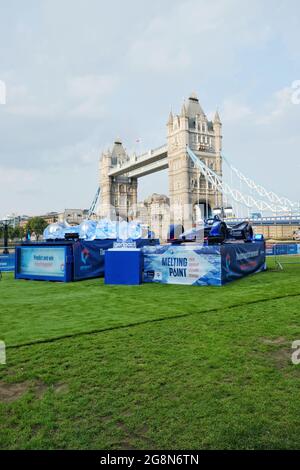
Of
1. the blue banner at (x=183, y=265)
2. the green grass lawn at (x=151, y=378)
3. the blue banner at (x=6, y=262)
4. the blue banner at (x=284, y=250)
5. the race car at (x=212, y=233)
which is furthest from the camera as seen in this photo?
the blue banner at (x=284, y=250)

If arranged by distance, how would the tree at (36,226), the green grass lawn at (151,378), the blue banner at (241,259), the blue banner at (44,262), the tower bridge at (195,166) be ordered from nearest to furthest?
the green grass lawn at (151,378), the blue banner at (241,259), the blue banner at (44,262), the tower bridge at (195,166), the tree at (36,226)

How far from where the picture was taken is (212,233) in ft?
49.9

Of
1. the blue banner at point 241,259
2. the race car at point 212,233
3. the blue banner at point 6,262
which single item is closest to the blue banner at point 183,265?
the blue banner at point 241,259

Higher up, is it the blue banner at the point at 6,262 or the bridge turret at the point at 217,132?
the bridge turret at the point at 217,132

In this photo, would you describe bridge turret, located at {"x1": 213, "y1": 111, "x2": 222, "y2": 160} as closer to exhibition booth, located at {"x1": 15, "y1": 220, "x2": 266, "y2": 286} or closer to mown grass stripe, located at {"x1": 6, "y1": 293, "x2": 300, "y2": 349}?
exhibition booth, located at {"x1": 15, "y1": 220, "x2": 266, "y2": 286}

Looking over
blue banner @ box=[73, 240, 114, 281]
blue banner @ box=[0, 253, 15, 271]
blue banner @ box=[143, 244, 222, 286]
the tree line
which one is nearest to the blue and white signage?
blue banner @ box=[73, 240, 114, 281]

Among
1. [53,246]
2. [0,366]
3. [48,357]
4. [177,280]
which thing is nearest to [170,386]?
[48,357]

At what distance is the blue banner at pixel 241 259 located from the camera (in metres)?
12.8

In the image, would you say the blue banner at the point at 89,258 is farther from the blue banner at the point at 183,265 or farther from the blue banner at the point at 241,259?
the blue banner at the point at 241,259

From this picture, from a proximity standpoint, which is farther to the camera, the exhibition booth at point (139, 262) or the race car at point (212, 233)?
the race car at point (212, 233)

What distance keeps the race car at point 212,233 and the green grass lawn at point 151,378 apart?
6998mm

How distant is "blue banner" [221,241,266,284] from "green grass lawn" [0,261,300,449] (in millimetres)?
4412

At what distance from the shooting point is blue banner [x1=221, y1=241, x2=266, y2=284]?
1280 centimetres

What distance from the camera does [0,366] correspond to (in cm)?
471
